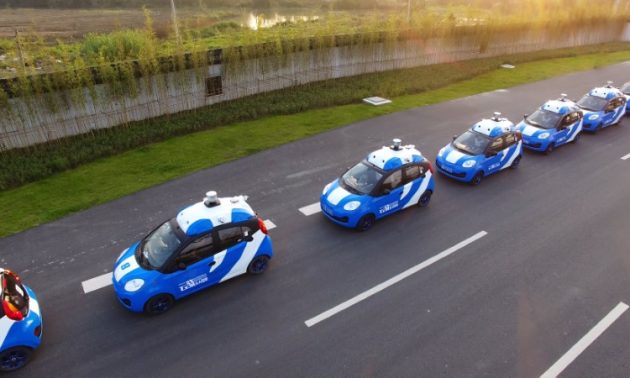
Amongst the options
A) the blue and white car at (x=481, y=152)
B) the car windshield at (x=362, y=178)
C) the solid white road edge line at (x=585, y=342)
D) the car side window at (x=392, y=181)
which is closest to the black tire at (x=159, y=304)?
the car windshield at (x=362, y=178)

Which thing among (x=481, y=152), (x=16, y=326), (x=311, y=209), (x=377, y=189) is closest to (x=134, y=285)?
(x=16, y=326)

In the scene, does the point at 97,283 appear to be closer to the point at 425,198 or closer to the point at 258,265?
the point at 258,265

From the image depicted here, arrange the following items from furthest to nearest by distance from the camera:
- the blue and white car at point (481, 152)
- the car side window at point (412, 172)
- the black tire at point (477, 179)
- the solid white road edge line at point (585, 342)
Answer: the black tire at point (477, 179)
the blue and white car at point (481, 152)
the car side window at point (412, 172)
the solid white road edge line at point (585, 342)

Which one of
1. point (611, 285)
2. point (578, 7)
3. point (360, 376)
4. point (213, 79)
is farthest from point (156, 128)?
point (578, 7)

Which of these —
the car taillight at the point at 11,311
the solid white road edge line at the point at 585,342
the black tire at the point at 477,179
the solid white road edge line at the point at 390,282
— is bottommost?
the solid white road edge line at the point at 585,342

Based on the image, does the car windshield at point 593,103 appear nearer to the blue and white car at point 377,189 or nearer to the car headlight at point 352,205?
the blue and white car at point 377,189

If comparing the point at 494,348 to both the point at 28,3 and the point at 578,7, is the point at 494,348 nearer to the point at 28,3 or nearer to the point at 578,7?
the point at 578,7
